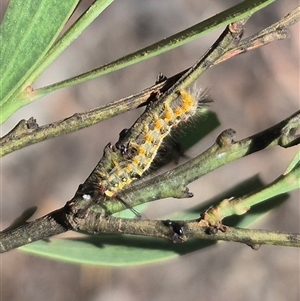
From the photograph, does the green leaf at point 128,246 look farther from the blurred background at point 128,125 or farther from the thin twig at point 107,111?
the blurred background at point 128,125

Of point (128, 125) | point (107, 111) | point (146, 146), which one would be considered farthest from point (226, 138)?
point (128, 125)

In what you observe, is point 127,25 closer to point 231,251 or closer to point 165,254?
point 231,251

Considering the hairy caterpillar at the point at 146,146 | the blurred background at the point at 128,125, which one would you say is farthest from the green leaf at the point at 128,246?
the blurred background at the point at 128,125

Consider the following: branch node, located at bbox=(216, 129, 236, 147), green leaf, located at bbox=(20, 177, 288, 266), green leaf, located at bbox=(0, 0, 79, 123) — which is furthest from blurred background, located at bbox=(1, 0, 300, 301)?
branch node, located at bbox=(216, 129, 236, 147)

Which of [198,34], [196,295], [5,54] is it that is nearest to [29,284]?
[196,295]

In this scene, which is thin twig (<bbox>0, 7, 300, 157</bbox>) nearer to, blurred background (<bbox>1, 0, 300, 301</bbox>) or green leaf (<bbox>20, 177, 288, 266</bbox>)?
green leaf (<bbox>20, 177, 288, 266</bbox>)

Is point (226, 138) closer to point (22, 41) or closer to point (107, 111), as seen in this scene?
point (107, 111)
